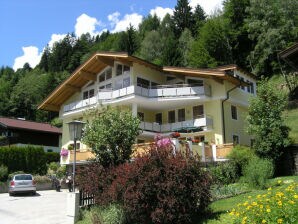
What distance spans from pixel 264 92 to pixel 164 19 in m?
72.4

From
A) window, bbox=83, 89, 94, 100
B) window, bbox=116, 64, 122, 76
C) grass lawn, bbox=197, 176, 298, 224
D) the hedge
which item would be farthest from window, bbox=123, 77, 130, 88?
grass lawn, bbox=197, 176, 298, 224

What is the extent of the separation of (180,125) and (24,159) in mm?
16020

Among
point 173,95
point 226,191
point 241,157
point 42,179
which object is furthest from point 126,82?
point 226,191

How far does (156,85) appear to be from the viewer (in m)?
37.4

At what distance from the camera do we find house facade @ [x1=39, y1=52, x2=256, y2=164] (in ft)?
112

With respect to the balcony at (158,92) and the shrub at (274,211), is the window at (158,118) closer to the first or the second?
the balcony at (158,92)

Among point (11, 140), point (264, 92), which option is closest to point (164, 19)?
point (11, 140)

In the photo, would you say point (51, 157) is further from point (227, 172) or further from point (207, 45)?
point (207, 45)

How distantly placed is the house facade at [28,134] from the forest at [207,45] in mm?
20882

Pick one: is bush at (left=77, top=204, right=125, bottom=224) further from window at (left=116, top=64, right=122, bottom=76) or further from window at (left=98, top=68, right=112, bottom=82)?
window at (left=98, top=68, right=112, bottom=82)

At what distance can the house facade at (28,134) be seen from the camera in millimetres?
48688

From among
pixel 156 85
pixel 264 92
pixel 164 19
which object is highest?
pixel 164 19

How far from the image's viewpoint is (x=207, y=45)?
60.8 m

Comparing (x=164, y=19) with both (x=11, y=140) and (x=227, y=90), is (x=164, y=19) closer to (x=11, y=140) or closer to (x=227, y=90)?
(x=11, y=140)
